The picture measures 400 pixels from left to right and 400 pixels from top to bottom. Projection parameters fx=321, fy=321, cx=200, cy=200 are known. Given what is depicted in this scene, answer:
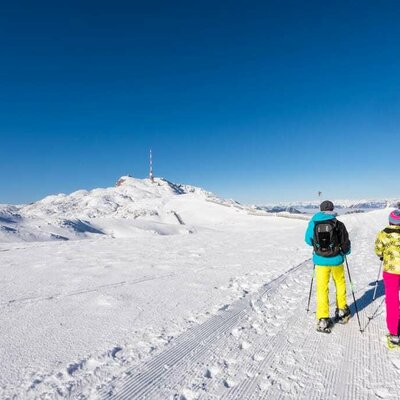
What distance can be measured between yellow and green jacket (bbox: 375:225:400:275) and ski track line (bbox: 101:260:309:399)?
2697 mm

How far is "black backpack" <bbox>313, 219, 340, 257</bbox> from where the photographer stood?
209 inches

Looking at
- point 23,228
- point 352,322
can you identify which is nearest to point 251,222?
point 23,228

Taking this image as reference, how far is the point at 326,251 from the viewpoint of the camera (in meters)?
5.35

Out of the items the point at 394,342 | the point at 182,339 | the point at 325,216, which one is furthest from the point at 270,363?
the point at 325,216

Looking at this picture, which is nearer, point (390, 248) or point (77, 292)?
point (390, 248)

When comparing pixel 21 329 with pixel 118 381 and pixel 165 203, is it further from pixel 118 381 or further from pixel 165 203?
pixel 165 203

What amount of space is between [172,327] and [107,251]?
980cm

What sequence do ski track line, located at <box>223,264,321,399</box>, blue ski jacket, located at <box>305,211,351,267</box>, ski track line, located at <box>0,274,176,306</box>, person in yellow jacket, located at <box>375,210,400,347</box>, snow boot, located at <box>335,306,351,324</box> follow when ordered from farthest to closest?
ski track line, located at <box>0,274,176,306</box> → snow boot, located at <box>335,306,351,324</box> → blue ski jacket, located at <box>305,211,351,267</box> → person in yellow jacket, located at <box>375,210,400,347</box> → ski track line, located at <box>223,264,321,399</box>

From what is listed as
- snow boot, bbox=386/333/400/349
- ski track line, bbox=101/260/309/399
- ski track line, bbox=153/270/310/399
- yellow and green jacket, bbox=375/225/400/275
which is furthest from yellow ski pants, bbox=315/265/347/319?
ski track line, bbox=101/260/309/399

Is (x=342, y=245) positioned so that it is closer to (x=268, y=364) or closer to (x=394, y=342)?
(x=394, y=342)

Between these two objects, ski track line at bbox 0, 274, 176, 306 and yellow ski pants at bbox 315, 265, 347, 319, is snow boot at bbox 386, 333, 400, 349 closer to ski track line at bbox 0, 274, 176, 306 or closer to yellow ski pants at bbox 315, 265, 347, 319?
yellow ski pants at bbox 315, 265, 347, 319

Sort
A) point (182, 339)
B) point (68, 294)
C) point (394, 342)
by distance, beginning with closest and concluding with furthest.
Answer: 1. point (394, 342)
2. point (182, 339)
3. point (68, 294)

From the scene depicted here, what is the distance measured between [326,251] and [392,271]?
0.97 metres

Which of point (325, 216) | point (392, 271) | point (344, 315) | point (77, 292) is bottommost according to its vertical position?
point (344, 315)
